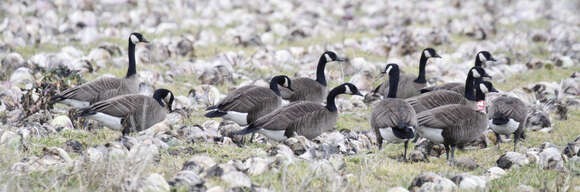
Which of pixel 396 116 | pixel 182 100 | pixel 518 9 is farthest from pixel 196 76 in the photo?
pixel 518 9

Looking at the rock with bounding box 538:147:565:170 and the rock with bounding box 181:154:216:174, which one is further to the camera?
the rock with bounding box 538:147:565:170

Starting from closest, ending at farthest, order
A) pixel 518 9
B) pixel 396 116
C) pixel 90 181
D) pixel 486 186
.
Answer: pixel 90 181, pixel 486 186, pixel 396 116, pixel 518 9

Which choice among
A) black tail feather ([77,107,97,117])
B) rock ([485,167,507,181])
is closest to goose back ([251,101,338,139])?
black tail feather ([77,107,97,117])

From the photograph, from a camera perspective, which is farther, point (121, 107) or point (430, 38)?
point (430, 38)

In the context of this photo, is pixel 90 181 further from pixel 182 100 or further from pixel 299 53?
pixel 299 53

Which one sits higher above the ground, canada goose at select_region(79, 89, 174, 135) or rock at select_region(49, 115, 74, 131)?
canada goose at select_region(79, 89, 174, 135)

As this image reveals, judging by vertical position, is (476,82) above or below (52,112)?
above

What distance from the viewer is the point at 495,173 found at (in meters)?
8.51

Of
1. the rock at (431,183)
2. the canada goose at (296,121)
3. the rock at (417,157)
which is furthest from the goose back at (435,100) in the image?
the rock at (431,183)

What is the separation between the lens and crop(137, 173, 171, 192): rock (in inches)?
266

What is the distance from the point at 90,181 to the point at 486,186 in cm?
390

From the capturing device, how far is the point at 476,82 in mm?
11625

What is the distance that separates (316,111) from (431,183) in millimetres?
3342

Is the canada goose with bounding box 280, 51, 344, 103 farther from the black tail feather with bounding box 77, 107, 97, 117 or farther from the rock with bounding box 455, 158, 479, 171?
the rock with bounding box 455, 158, 479, 171
